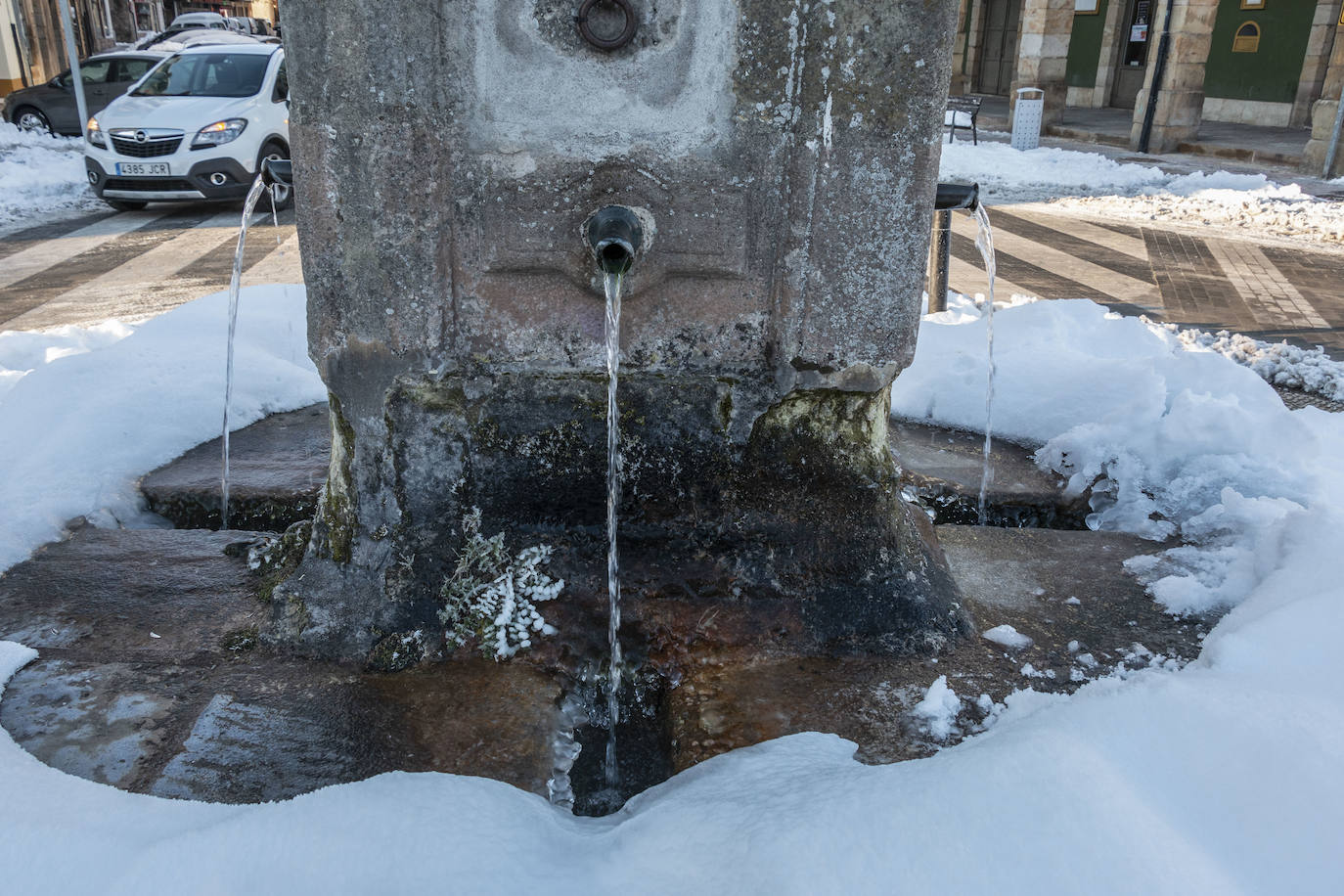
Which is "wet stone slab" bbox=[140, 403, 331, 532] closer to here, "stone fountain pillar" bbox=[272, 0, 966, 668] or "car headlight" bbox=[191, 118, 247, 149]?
"stone fountain pillar" bbox=[272, 0, 966, 668]

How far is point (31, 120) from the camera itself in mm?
16125

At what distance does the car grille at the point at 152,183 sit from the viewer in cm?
1006

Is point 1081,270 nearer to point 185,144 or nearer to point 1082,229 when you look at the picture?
point 1082,229

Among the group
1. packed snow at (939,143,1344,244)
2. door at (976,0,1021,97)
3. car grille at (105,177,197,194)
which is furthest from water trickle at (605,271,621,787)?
door at (976,0,1021,97)

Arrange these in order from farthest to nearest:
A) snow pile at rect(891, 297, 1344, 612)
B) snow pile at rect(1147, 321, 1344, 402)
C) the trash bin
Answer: the trash bin < snow pile at rect(1147, 321, 1344, 402) < snow pile at rect(891, 297, 1344, 612)

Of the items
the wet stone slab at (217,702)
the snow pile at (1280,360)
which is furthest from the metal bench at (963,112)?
the wet stone slab at (217,702)

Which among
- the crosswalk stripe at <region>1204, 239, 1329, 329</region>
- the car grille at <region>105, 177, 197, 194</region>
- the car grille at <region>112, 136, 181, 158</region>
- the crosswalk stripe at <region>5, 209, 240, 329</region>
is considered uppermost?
the car grille at <region>112, 136, 181, 158</region>

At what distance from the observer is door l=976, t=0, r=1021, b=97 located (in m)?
24.8

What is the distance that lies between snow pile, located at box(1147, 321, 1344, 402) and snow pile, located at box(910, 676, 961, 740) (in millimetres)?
3300

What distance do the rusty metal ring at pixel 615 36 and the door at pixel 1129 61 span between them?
2162 centimetres

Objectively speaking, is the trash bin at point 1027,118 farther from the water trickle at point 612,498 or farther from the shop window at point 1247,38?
the water trickle at point 612,498

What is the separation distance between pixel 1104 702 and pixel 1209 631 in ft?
2.59

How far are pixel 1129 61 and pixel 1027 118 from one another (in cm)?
888

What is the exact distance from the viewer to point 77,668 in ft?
8.09
